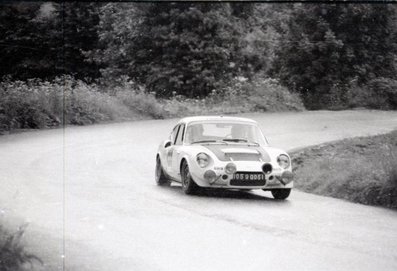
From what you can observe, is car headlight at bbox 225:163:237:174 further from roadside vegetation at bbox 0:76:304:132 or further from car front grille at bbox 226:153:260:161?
roadside vegetation at bbox 0:76:304:132

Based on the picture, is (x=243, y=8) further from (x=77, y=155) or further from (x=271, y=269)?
(x=271, y=269)

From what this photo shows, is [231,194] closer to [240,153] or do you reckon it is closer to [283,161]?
[240,153]

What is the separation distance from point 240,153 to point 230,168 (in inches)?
11.7

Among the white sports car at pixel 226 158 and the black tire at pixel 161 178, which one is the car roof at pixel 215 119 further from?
the black tire at pixel 161 178

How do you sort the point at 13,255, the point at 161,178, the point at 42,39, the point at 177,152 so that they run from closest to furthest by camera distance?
the point at 13,255 → the point at 42,39 → the point at 177,152 → the point at 161,178

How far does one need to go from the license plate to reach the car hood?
23 centimetres

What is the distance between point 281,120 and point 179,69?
6.30ft

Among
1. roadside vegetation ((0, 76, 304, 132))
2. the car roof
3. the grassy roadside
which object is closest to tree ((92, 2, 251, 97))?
roadside vegetation ((0, 76, 304, 132))

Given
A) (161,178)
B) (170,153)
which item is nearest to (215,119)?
(170,153)

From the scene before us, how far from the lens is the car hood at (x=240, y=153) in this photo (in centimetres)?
984

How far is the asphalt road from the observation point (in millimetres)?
6070

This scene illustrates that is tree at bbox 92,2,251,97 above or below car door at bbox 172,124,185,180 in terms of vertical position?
above

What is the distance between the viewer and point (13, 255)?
203 inches

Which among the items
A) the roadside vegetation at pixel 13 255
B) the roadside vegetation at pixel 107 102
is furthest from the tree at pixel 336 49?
the roadside vegetation at pixel 13 255
